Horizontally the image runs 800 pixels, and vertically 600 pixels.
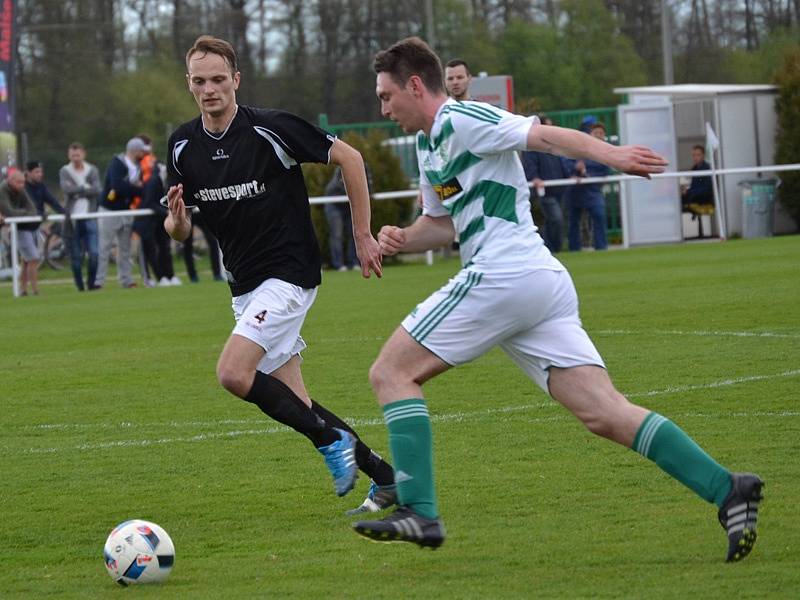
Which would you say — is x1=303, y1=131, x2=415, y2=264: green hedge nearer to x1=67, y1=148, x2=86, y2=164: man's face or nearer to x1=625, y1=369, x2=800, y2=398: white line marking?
x1=67, y1=148, x2=86, y2=164: man's face

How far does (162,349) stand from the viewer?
13297mm

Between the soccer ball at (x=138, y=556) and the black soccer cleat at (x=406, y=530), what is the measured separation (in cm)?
71

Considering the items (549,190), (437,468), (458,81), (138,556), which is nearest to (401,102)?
(138,556)

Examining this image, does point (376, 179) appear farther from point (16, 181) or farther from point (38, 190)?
point (16, 181)

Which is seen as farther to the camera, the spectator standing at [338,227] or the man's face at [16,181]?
the spectator standing at [338,227]

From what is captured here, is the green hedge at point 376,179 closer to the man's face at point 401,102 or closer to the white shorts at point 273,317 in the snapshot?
the white shorts at point 273,317

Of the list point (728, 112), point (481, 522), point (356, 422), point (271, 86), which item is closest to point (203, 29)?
point (271, 86)

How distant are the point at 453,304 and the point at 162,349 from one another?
836cm

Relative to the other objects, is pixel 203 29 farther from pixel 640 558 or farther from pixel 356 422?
pixel 640 558

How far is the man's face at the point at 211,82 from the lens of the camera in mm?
6660

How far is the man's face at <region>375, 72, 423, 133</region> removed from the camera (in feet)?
17.6

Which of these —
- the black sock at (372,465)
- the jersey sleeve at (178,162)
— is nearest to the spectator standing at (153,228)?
the jersey sleeve at (178,162)

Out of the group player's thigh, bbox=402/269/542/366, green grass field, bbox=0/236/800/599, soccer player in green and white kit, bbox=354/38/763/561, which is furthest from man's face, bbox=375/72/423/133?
green grass field, bbox=0/236/800/599

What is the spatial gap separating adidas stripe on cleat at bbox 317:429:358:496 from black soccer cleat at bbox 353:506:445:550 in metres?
1.09
